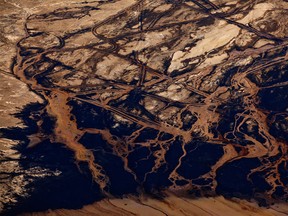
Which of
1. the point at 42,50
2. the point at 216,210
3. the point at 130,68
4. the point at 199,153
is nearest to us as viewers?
the point at 216,210

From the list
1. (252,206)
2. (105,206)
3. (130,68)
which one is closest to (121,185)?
(105,206)

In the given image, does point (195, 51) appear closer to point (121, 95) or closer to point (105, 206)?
point (121, 95)

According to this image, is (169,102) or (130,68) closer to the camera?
(169,102)

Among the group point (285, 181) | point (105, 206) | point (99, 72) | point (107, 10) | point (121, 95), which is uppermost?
point (107, 10)

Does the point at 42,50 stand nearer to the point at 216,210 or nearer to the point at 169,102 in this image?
the point at 169,102

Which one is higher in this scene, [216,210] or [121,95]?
[121,95]

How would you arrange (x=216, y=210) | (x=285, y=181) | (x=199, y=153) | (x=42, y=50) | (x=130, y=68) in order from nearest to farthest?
(x=216, y=210)
(x=285, y=181)
(x=199, y=153)
(x=130, y=68)
(x=42, y=50)

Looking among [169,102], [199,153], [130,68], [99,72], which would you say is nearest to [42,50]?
[99,72]
